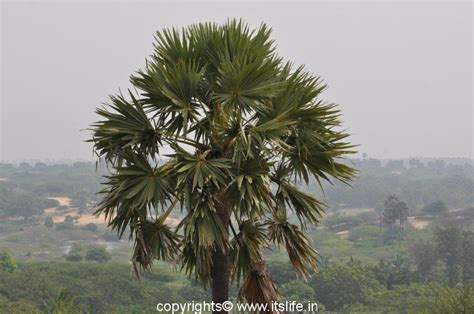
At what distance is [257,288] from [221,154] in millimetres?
1556

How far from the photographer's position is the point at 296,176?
19.9 feet

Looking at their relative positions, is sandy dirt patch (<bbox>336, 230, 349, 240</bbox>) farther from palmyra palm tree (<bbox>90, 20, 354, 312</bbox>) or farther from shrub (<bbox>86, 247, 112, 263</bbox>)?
palmyra palm tree (<bbox>90, 20, 354, 312</bbox>)

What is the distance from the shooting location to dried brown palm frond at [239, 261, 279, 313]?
6004mm

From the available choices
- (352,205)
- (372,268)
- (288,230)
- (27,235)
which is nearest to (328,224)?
(352,205)

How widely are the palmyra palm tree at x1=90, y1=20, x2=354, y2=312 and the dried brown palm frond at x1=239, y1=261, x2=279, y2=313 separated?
0.04 ft

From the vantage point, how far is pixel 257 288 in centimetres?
604

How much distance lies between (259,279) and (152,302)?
130 ft

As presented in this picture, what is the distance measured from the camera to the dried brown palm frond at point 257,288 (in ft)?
19.7

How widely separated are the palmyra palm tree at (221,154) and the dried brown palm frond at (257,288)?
0.01 metres

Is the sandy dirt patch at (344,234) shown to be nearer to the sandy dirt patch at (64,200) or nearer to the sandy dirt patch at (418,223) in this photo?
the sandy dirt patch at (418,223)

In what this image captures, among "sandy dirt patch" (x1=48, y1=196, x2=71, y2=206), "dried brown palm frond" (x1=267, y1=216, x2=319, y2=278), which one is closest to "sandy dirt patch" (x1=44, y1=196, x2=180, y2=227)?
"sandy dirt patch" (x1=48, y1=196, x2=71, y2=206)

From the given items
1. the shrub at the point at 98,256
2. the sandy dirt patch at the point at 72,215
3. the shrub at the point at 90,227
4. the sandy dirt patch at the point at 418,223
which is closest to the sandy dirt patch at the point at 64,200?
the sandy dirt patch at the point at 72,215

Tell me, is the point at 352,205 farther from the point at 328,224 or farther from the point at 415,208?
the point at 328,224

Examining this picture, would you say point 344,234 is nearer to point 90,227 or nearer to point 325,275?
point 325,275
